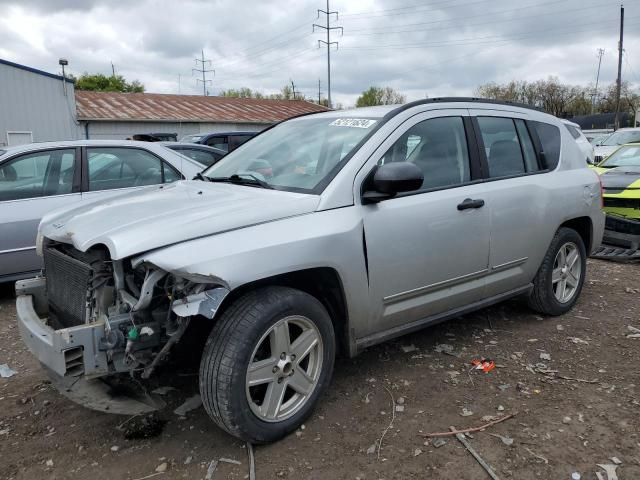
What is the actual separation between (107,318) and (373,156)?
68.0 inches

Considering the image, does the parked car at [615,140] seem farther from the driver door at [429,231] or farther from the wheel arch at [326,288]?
the wheel arch at [326,288]

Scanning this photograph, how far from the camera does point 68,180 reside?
212 inches

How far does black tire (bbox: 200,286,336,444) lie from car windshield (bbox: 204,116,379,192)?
2.44 ft

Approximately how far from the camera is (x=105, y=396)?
270cm

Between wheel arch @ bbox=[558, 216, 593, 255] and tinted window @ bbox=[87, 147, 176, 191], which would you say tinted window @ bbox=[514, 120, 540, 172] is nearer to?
wheel arch @ bbox=[558, 216, 593, 255]

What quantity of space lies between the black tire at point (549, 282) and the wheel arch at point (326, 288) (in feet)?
6.90

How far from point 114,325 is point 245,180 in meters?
1.36

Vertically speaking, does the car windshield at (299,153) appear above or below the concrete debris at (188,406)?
above

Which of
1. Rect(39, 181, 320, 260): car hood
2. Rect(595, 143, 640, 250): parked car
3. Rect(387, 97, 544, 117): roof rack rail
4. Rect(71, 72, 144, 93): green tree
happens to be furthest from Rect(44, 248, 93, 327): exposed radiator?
Rect(71, 72, 144, 93): green tree

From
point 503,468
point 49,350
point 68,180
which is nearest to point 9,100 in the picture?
point 68,180

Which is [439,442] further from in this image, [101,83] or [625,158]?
[101,83]

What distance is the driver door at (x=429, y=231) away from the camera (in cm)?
309

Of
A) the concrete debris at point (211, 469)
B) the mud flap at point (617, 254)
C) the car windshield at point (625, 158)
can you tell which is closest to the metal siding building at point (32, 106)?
the car windshield at point (625, 158)

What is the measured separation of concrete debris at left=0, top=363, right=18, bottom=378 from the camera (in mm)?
3654
